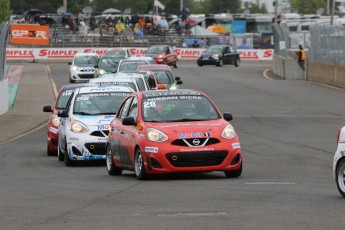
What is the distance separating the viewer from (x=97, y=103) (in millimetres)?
20828

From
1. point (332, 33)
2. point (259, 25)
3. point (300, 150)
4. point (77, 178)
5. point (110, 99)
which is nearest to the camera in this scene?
point (77, 178)

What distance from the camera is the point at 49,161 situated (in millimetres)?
21578

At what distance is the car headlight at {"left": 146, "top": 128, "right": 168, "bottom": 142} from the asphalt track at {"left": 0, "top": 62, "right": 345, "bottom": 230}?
62 centimetres

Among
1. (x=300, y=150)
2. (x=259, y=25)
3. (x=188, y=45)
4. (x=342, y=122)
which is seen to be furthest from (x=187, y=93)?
(x=259, y=25)

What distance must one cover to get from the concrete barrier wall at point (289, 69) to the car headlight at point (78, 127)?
3720 centimetres

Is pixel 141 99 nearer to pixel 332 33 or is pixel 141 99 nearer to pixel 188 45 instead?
pixel 332 33

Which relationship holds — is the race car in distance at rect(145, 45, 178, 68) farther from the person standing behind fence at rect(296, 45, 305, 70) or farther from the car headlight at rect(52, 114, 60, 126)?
the car headlight at rect(52, 114, 60, 126)

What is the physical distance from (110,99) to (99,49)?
195ft

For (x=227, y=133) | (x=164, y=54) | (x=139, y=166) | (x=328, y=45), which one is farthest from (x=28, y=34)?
(x=227, y=133)

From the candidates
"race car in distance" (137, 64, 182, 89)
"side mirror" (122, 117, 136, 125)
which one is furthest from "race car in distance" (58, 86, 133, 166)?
"race car in distance" (137, 64, 182, 89)

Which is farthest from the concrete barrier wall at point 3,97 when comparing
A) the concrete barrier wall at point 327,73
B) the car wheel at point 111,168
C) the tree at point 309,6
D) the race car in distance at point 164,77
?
the tree at point 309,6

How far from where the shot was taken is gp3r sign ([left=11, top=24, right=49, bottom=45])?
3073 inches

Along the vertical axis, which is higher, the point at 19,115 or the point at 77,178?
the point at 77,178

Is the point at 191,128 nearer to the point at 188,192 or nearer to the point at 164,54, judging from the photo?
the point at 188,192
